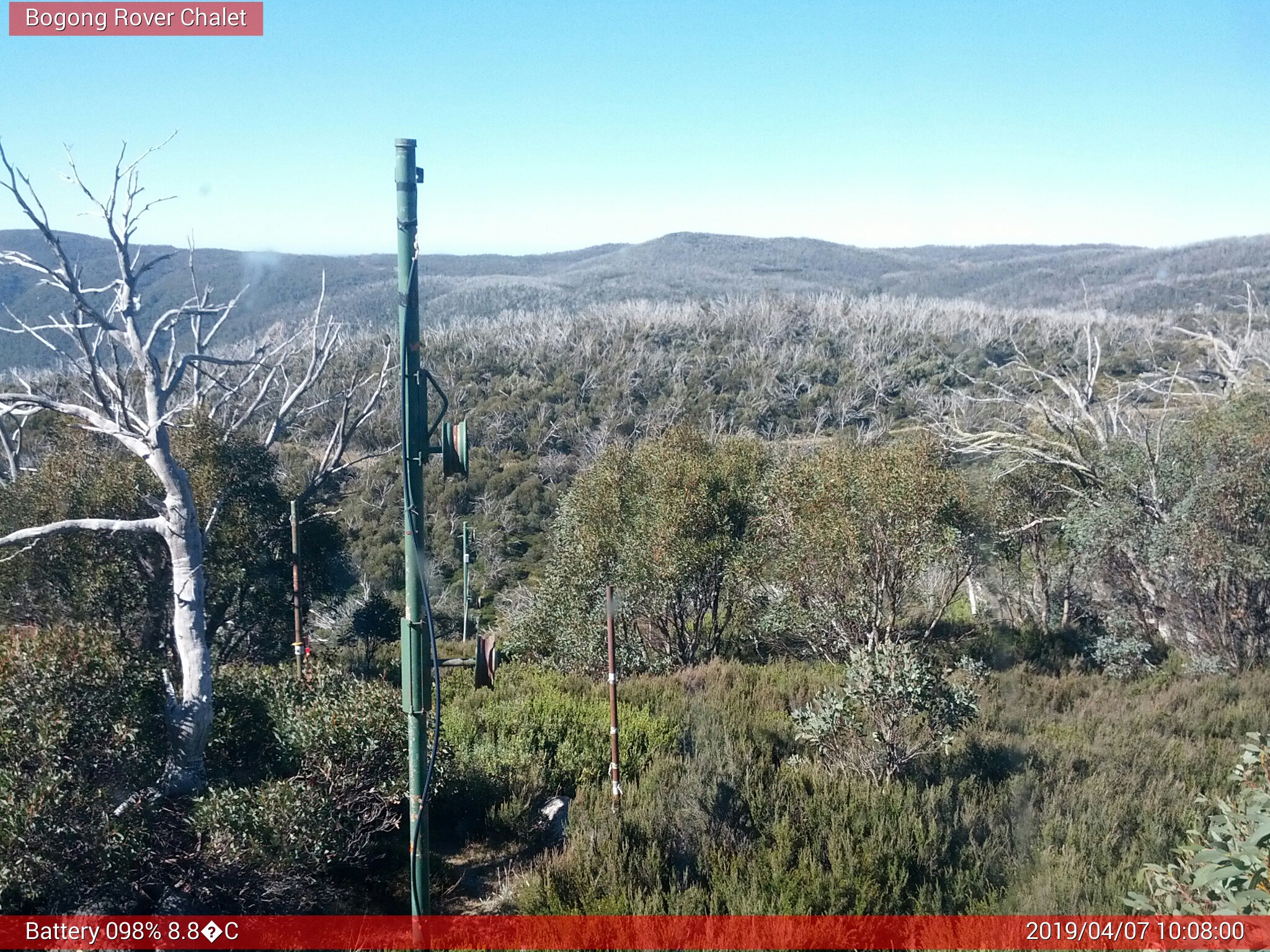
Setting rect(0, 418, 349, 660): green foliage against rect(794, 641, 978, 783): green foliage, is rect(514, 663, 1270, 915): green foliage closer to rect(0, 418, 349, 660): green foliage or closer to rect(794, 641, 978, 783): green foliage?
rect(794, 641, 978, 783): green foliage

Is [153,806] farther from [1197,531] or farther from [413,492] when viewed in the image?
[1197,531]

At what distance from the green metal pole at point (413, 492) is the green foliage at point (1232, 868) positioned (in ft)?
10.3

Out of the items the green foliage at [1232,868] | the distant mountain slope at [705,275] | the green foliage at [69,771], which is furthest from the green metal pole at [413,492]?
the distant mountain slope at [705,275]

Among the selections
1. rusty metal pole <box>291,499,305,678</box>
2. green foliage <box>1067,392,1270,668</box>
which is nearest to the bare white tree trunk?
rusty metal pole <box>291,499,305,678</box>

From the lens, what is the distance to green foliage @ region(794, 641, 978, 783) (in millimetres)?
6566

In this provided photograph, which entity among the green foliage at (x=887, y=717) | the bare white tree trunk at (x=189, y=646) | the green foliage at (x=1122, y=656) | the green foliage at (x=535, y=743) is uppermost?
the bare white tree trunk at (x=189, y=646)

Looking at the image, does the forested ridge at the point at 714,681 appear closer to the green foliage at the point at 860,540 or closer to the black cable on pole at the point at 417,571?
the green foliage at the point at 860,540

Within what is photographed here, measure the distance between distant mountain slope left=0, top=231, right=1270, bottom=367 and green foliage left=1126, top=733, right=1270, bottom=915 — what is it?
18.3 m

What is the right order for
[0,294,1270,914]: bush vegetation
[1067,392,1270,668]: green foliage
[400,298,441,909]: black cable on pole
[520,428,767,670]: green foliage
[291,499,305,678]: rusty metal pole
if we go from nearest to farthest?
1. [400,298,441,909]: black cable on pole
2. [0,294,1270,914]: bush vegetation
3. [291,499,305,678]: rusty metal pole
4. [1067,392,1270,668]: green foliage
5. [520,428,767,670]: green foliage

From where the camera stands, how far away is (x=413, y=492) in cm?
425

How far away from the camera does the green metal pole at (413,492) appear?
416 centimetres

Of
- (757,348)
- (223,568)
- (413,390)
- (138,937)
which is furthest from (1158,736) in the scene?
(757,348)

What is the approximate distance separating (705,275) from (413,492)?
100076 mm

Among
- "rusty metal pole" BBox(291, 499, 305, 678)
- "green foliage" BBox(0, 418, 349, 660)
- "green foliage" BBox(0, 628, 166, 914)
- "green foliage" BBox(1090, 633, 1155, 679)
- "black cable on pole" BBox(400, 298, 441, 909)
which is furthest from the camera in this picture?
"green foliage" BBox(1090, 633, 1155, 679)
